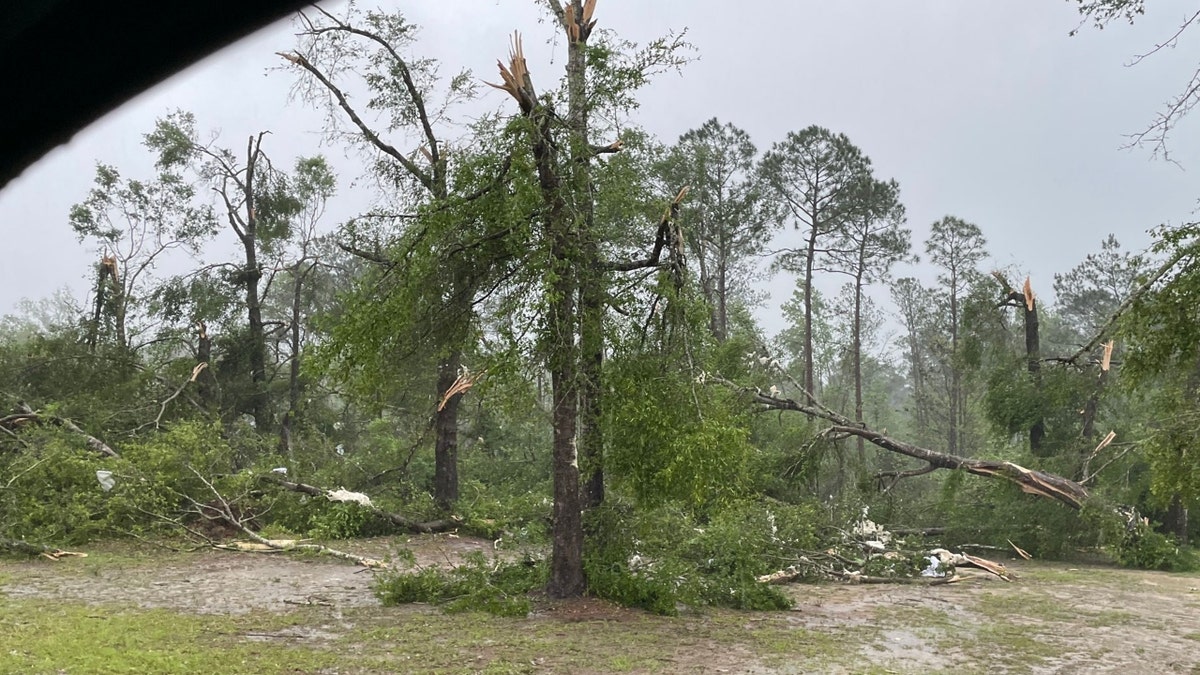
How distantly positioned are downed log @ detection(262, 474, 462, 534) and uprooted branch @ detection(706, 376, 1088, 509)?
4.93 m

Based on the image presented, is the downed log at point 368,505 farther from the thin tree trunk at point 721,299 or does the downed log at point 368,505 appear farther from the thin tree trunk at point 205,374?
the thin tree trunk at point 721,299

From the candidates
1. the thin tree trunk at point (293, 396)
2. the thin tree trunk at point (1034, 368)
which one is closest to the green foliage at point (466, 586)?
the thin tree trunk at point (293, 396)

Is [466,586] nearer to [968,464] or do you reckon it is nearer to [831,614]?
[831,614]

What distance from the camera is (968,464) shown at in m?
14.7

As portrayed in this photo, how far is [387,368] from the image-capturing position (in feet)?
27.7

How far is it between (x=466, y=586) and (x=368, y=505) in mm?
5247

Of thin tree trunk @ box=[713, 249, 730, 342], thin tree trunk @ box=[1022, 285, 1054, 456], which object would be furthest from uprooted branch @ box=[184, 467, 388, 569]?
thin tree trunk @ box=[713, 249, 730, 342]

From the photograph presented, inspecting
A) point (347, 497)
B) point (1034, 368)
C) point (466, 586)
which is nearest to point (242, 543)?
point (347, 497)

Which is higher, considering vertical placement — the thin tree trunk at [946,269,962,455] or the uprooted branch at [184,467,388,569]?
the thin tree trunk at [946,269,962,455]

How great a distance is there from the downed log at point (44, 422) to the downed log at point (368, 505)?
259 centimetres

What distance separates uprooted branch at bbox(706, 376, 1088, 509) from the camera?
14016mm

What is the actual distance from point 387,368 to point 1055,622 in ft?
21.3

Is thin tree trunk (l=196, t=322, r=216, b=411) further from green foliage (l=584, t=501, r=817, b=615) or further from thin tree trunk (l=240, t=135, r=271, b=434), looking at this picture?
green foliage (l=584, t=501, r=817, b=615)

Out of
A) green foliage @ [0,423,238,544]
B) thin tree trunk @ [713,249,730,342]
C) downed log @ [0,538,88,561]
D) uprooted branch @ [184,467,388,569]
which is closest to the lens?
downed log @ [0,538,88,561]
